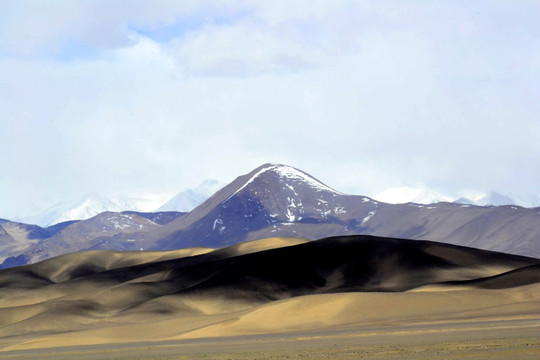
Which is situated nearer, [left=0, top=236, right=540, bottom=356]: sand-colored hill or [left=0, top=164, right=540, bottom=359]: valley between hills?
[left=0, top=164, right=540, bottom=359]: valley between hills

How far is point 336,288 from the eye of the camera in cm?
15188

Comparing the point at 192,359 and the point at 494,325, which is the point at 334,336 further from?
the point at 192,359

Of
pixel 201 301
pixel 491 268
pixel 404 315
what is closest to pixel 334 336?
pixel 404 315

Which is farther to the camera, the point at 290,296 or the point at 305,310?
the point at 290,296

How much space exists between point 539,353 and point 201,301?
102 meters

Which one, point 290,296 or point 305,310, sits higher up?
point 290,296

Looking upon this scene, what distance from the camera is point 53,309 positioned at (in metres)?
136

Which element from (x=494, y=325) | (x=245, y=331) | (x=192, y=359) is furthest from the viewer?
(x=245, y=331)

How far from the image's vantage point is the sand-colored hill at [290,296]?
93125 millimetres

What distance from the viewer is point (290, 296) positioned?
147625 millimetres

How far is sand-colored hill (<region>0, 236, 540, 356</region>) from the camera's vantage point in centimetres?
9312

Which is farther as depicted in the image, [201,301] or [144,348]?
[201,301]

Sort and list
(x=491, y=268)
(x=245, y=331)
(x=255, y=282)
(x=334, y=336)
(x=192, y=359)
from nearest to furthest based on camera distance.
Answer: (x=192, y=359) < (x=334, y=336) < (x=245, y=331) < (x=255, y=282) < (x=491, y=268)

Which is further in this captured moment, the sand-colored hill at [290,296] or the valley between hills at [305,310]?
the sand-colored hill at [290,296]
